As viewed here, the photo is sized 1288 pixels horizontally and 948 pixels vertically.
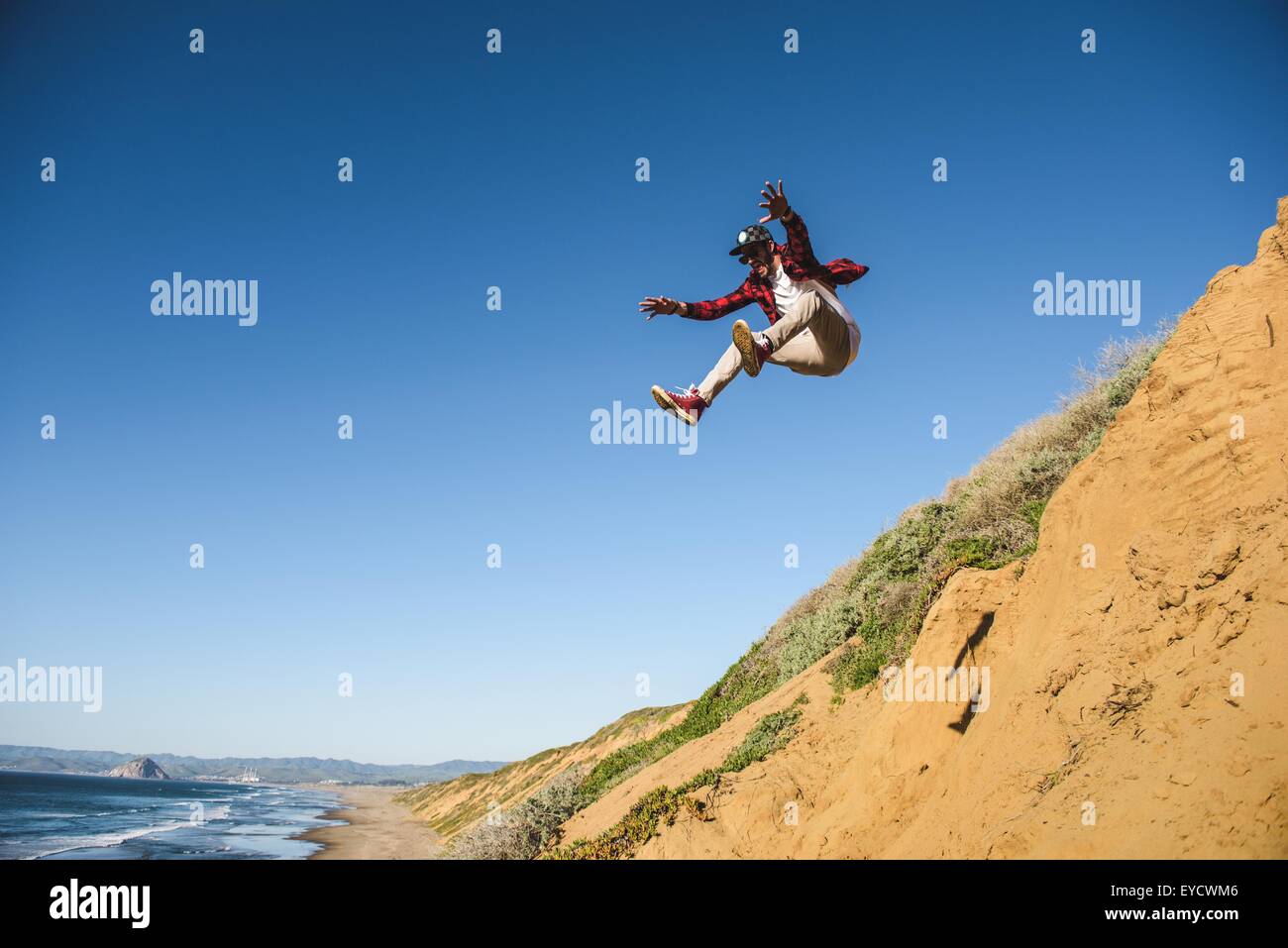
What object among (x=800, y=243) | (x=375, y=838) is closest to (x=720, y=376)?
(x=800, y=243)

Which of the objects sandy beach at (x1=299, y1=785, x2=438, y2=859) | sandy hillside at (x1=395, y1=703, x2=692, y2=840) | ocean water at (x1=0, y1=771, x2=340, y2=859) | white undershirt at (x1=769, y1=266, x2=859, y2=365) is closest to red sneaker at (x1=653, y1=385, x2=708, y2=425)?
white undershirt at (x1=769, y1=266, x2=859, y2=365)

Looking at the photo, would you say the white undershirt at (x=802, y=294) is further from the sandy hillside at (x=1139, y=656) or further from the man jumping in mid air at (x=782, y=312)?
the sandy hillside at (x=1139, y=656)

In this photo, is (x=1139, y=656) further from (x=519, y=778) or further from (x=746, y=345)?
(x=519, y=778)

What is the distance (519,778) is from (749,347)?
2805 inches

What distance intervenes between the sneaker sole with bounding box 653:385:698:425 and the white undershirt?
134cm

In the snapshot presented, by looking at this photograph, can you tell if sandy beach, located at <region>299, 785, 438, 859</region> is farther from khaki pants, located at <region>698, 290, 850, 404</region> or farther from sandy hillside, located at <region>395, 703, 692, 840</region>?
khaki pants, located at <region>698, 290, 850, 404</region>

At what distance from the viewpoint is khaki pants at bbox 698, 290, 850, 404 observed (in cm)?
699

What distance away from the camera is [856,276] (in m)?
7.43

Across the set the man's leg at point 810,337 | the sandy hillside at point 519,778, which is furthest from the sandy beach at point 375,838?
the man's leg at point 810,337
